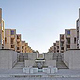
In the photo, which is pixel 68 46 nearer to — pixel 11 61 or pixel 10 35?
pixel 10 35

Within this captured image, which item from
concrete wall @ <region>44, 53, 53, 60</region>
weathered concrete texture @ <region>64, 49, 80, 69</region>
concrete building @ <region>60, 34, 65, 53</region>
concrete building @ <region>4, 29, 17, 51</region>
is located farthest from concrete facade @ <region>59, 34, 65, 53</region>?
weathered concrete texture @ <region>64, 49, 80, 69</region>

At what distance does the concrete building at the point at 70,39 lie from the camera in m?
49.8

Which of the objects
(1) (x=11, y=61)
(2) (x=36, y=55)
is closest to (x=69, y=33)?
(2) (x=36, y=55)

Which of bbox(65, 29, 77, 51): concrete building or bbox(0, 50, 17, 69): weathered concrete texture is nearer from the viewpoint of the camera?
bbox(0, 50, 17, 69): weathered concrete texture

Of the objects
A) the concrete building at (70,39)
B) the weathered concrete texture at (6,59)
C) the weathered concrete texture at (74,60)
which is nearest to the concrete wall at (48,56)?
the weathered concrete texture at (74,60)

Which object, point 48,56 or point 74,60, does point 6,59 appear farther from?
point 74,60

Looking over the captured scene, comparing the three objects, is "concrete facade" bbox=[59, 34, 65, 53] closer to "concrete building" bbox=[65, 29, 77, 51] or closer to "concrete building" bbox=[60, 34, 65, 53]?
"concrete building" bbox=[60, 34, 65, 53]

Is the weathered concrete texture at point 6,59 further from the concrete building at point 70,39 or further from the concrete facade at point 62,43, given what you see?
the concrete facade at point 62,43

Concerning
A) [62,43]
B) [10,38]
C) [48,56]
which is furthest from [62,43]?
[48,56]

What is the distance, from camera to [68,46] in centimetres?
5144

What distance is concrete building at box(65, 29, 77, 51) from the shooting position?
49756 millimetres

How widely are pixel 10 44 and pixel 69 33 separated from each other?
1055 inches

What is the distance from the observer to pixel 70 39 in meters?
50.3

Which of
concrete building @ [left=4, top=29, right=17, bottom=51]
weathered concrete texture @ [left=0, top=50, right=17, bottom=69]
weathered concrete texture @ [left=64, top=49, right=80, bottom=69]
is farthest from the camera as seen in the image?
concrete building @ [left=4, top=29, right=17, bottom=51]
